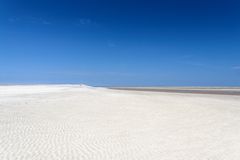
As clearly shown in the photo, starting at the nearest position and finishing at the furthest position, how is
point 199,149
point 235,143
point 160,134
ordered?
point 199,149, point 235,143, point 160,134

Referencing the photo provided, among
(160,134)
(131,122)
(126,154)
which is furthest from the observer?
(131,122)

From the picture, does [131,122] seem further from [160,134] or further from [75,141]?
[75,141]

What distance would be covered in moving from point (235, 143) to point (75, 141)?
601cm

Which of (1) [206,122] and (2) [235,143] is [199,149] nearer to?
(2) [235,143]

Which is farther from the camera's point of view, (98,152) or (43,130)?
(43,130)

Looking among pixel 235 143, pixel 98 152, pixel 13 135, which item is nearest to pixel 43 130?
pixel 13 135

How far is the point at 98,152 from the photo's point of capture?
255 inches

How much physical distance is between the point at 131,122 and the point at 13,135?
592 centimetres

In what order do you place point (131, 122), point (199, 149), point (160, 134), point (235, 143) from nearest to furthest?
point (199, 149) → point (235, 143) → point (160, 134) → point (131, 122)

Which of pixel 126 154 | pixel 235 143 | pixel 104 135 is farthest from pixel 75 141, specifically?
pixel 235 143

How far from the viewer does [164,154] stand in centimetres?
631

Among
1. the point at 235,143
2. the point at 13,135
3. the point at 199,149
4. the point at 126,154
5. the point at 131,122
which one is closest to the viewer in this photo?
the point at 126,154

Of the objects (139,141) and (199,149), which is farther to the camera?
(139,141)

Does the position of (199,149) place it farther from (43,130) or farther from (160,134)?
(43,130)
